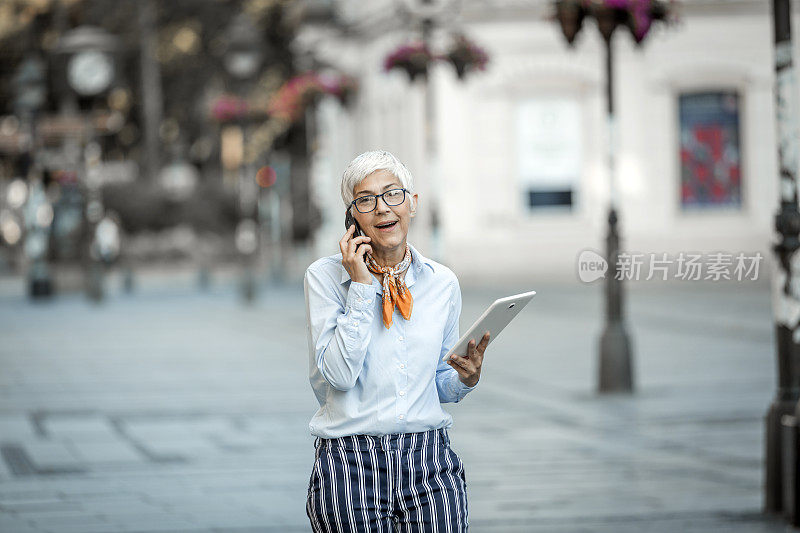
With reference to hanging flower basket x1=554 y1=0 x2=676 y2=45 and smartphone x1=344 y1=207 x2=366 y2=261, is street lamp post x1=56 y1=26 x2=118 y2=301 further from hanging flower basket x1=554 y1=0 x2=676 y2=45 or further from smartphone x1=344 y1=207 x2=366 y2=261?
smartphone x1=344 y1=207 x2=366 y2=261

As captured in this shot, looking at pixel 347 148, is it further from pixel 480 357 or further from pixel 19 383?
pixel 480 357

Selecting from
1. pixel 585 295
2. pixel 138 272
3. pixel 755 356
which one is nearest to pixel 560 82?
pixel 585 295

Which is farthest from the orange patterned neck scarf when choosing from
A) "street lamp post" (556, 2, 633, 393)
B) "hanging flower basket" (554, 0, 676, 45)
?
"hanging flower basket" (554, 0, 676, 45)

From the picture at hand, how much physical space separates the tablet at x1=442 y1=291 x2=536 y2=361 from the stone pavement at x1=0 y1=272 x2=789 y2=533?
353cm

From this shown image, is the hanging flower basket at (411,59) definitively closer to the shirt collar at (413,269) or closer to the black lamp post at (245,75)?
the black lamp post at (245,75)

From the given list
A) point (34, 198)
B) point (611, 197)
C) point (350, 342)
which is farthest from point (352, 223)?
point (34, 198)

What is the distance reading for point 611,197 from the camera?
1323cm

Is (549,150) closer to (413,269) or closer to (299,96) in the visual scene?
(299,96)

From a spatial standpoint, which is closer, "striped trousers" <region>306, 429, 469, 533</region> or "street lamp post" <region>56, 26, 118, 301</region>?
"striped trousers" <region>306, 429, 469, 533</region>

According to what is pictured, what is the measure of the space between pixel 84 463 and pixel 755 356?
328 inches

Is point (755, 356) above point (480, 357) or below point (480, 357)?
below

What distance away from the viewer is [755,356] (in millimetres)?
15773

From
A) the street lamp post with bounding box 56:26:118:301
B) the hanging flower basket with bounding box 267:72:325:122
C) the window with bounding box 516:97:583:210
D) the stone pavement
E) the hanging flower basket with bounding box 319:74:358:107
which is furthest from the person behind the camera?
the window with bounding box 516:97:583:210

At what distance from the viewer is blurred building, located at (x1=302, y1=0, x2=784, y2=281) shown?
31828 millimetres
